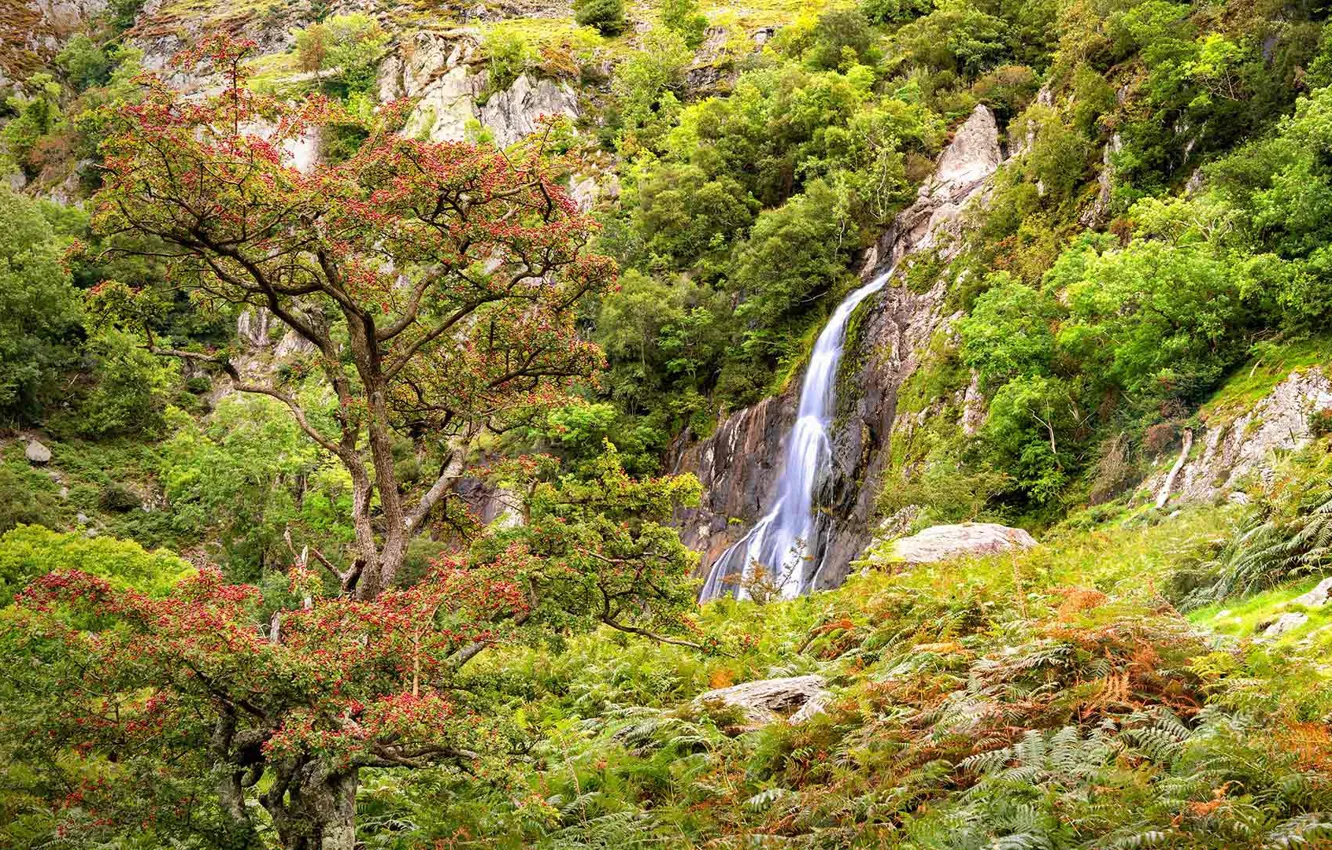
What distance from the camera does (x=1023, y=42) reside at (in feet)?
150

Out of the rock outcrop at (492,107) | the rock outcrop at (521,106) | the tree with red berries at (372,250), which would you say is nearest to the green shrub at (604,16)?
the rock outcrop at (492,107)

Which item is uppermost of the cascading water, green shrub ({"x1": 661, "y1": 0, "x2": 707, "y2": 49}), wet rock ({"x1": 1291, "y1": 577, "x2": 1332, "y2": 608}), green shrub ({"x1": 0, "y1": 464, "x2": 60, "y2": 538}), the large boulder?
green shrub ({"x1": 661, "y1": 0, "x2": 707, "y2": 49})

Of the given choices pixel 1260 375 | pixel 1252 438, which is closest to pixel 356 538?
pixel 1252 438

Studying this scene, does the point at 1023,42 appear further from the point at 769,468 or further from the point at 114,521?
the point at 114,521

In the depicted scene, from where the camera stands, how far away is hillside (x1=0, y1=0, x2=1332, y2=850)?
6.73 metres

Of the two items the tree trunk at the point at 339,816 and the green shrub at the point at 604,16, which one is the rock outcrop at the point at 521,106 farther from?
the tree trunk at the point at 339,816

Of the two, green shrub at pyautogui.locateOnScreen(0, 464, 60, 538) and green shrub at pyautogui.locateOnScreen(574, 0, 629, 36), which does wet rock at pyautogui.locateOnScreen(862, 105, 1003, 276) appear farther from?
green shrub at pyautogui.locateOnScreen(574, 0, 629, 36)

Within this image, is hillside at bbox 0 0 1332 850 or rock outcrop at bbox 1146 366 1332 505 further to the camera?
rock outcrop at bbox 1146 366 1332 505

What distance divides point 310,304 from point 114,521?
152 feet

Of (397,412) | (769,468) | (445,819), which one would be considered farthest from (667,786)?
(769,468)

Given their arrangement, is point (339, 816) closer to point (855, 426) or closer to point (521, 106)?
point (855, 426)

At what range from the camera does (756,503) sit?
99.3 ft

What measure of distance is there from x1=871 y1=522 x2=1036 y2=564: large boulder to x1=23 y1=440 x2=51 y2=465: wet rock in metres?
53.2

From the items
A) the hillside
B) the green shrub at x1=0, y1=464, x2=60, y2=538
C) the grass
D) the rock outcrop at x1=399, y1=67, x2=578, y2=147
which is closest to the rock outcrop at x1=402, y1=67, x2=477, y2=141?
the rock outcrop at x1=399, y1=67, x2=578, y2=147
